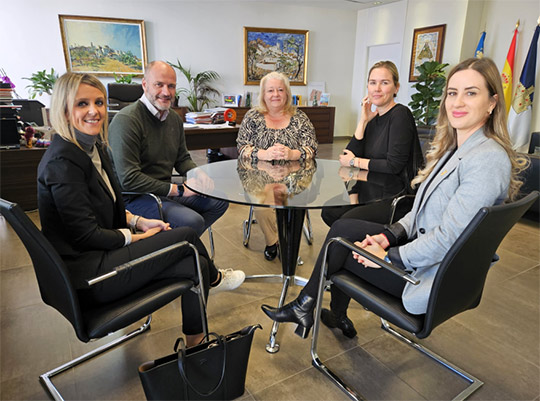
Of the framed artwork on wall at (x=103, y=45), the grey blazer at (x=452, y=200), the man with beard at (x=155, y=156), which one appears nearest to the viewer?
the grey blazer at (x=452, y=200)

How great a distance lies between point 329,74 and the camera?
8.09m

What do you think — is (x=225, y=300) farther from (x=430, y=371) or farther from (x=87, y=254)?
(x=430, y=371)

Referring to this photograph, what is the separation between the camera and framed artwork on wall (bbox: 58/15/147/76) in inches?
241

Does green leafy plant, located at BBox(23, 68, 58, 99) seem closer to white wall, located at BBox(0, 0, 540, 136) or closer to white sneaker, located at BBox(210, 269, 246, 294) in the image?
white wall, located at BBox(0, 0, 540, 136)

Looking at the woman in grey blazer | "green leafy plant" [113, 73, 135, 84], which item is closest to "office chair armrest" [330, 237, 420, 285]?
the woman in grey blazer

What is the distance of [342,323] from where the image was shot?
1.80 meters

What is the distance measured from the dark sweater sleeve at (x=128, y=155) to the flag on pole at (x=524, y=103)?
503 cm

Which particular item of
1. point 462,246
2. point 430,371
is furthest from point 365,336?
point 462,246

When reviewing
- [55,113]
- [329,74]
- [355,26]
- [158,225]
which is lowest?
[158,225]

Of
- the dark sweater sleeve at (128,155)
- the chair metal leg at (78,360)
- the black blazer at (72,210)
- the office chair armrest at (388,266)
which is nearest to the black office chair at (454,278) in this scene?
the office chair armrest at (388,266)

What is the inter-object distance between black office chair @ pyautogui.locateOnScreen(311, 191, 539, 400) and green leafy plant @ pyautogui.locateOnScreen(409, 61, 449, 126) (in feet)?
17.3

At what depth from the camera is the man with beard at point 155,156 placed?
202cm

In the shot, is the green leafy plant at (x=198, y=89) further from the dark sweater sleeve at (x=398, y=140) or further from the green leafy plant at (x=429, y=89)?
the dark sweater sleeve at (x=398, y=140)

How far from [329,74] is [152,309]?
772 cm
